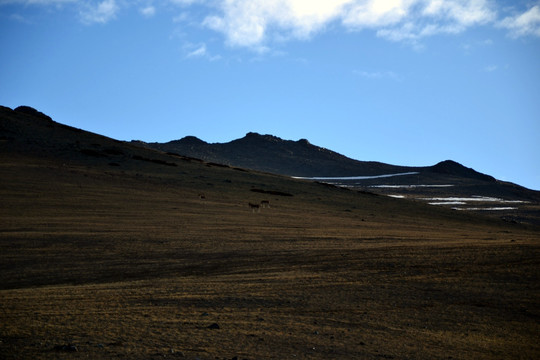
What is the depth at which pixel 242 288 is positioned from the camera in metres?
15.2

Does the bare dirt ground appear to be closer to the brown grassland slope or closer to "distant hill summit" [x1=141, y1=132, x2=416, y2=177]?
the brown grassland slope

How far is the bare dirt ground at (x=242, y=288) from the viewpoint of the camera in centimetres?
1030

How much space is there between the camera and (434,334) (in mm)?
11844

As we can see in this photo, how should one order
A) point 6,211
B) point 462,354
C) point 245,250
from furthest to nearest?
point 6,211 < point 245,250 < point 462,354

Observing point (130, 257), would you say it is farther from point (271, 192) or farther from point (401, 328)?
point (271, 192)

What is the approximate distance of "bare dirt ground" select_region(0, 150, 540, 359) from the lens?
405 inches

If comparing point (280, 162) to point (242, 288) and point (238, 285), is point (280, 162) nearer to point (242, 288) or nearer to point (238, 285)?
point (238, 285)

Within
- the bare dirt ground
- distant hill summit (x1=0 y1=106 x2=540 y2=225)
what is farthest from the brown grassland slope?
distant hill summit (x1=0 y1=106 x2=540 y2=225)

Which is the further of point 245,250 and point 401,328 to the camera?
point 245,250

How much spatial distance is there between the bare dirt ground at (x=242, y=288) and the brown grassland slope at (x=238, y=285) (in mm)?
54

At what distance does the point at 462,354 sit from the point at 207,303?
5779mm

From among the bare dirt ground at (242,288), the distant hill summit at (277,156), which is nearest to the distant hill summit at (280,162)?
the distant hill summit at (277,156)

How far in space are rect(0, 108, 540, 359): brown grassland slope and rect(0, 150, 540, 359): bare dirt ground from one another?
2.1 inches

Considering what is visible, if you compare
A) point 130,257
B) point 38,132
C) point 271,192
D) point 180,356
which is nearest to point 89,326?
point 180,356
